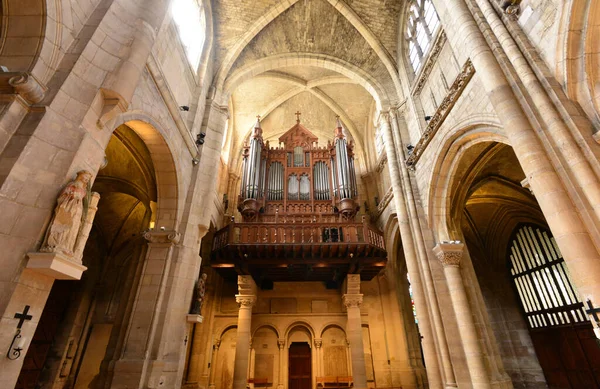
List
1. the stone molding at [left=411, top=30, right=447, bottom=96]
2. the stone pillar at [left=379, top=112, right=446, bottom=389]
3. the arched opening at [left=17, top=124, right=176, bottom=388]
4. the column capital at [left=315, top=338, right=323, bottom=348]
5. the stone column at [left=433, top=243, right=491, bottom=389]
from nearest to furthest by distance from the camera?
the stone column at [left=433, top=243, right=491, bottom=389]
the stone pillar at [left=379, top=112, right=446, bottom=389]
the stone molding at [left=411, top=30, right=447, bottom=96]
the arched opening at [left=17, top=124, right=176, bottom=388]
the column capital at [left=315, top=338, right=323, bottom=348]

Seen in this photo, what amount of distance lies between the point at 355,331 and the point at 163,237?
6.77 meters

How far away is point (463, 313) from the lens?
263 inches

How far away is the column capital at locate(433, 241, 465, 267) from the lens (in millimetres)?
7259

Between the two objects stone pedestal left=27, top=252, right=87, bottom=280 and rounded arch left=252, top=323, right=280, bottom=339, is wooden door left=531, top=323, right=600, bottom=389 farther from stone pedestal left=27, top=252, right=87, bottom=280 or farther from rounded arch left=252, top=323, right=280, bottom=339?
stone pedestal left=27, top=252, right=87, bottom=280

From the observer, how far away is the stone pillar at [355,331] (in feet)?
29.5

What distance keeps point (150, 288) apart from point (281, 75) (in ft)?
36.3

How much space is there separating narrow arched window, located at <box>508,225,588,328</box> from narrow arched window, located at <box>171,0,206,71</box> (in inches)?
537

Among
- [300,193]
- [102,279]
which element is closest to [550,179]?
[300,193]

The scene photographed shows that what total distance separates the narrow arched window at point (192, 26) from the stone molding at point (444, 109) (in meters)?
6.90

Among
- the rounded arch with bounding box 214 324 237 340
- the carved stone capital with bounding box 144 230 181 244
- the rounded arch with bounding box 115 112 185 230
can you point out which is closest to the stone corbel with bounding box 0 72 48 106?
the rounded arch with bounding box 115 112 185 230

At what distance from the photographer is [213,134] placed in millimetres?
9102

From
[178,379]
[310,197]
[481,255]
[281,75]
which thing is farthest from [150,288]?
[481,255]

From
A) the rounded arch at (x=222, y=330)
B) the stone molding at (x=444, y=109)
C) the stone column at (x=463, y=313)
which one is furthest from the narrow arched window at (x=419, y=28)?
the rounded arch at (x=222, y=330)

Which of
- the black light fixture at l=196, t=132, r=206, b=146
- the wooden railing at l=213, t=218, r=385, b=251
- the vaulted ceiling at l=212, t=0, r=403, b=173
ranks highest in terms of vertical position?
the vaulted ceiling at l=212, t=0, r=403, b=173
